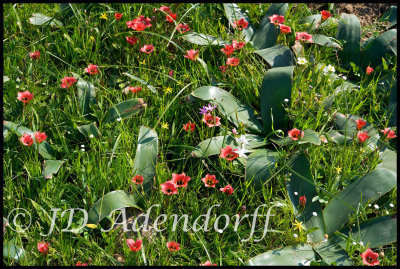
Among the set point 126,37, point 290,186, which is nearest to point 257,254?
point 290,186

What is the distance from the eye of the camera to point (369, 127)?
2.45m

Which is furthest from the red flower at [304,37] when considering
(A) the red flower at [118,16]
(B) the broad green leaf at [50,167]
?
(B) the broad green leaf at [50,167]

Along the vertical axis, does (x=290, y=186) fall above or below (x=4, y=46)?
below

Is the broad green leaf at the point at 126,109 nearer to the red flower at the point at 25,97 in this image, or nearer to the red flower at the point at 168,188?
the red flower at the point at 25,97

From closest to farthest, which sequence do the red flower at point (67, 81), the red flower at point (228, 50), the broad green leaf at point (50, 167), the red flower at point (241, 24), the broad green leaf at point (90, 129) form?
the broad green leaf at point (50, 167) → the broad green leaf at point (90, 129) → the red flower at point (67, 81) → the red flower at point (228, 50) → the red flower at point (241, 24)

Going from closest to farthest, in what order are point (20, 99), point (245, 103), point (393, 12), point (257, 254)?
point (257, 254) → point (20, 99) → point (245, 103) → point (393, 12)

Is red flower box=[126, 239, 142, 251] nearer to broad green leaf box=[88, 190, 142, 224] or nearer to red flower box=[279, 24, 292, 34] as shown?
broad green leaf box=[88, 190, 142, 224]

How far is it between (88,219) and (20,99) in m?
0.73

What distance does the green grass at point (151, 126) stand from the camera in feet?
6.56

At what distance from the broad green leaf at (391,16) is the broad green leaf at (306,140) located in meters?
1.29

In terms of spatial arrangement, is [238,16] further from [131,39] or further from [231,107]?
[231,107]

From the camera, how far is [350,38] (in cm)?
285

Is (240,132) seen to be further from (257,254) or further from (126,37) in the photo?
(126,37)

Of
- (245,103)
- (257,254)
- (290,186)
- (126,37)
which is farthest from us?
(126,37)
